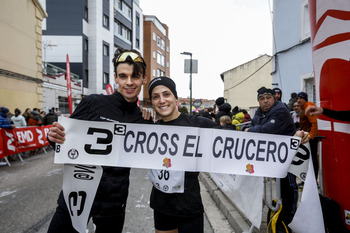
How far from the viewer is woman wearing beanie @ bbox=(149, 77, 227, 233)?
2.00m

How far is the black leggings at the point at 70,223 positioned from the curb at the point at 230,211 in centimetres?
193

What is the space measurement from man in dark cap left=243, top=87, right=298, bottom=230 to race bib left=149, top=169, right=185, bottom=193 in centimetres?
163

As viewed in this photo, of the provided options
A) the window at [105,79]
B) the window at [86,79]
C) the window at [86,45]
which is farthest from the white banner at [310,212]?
the window at [105,79]

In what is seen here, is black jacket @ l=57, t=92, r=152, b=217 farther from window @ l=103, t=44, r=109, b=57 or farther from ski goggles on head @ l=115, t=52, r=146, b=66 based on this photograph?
window @ l=103, t=44, r=109, b=57

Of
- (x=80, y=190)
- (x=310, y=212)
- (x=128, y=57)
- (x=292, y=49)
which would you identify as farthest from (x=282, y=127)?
(x=292, y=49)

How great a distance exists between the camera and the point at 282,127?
10.5ft

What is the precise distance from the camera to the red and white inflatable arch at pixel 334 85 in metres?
1.96

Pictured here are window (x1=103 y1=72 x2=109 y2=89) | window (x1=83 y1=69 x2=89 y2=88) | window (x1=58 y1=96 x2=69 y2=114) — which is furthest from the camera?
window (x1=103 y1=72 x2=109 y2=89)

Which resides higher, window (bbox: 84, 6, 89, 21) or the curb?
window (bbox: 84, 6, 89, 21)

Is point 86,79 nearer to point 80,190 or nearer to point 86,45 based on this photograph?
point 86,45

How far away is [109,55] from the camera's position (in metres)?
29.7

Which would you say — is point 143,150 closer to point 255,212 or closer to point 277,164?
point 277,164

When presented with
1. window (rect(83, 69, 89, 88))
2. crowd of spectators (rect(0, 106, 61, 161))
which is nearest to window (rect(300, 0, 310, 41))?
crowd of spectators (rect(0, 106, 61, 161))

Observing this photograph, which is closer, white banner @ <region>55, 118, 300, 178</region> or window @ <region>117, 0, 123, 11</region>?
white banner @ <region>55, 118, 300, 178</region>
